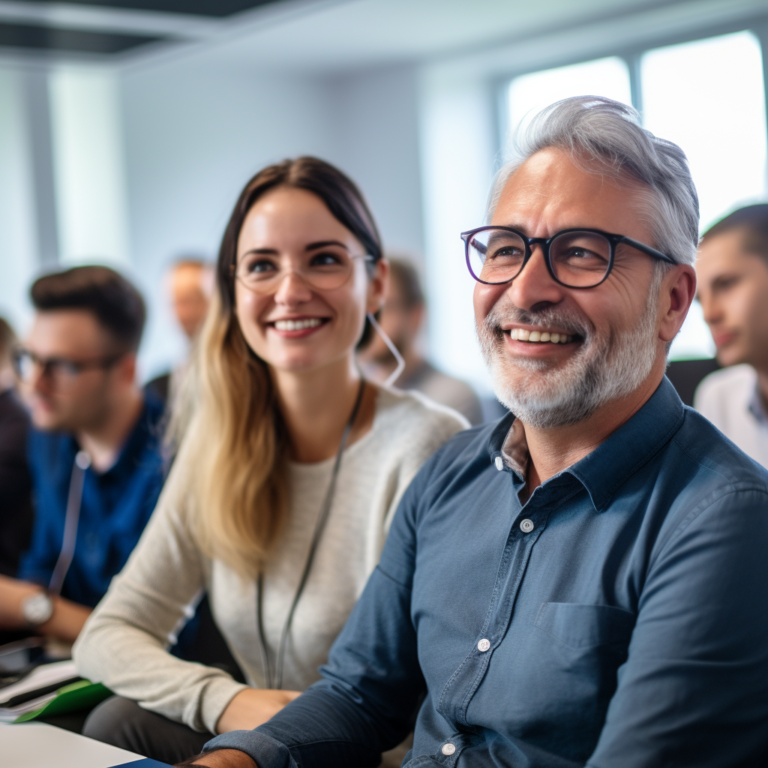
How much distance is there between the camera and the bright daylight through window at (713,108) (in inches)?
230

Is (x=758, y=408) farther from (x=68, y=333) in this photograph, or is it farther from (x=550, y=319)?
(x=68, y=333)

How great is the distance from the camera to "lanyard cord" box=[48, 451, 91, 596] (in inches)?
94.4

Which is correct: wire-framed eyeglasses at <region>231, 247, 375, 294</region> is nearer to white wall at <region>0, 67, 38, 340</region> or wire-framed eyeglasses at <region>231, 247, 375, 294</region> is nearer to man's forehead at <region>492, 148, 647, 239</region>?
man's forehead at <region>492, 148, 647, 239</region>

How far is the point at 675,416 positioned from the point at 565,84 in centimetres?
631

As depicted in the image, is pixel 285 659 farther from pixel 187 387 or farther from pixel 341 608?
pixel 187 387

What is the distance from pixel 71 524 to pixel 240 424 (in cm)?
82

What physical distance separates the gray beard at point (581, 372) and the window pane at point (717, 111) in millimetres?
4810

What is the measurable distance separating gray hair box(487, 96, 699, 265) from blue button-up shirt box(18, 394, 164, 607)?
147cm

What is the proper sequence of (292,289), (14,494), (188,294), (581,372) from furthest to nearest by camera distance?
(188,294), (14,494), (292,289), (581,372)

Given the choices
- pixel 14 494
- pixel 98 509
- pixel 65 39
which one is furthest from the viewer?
pixel 65 39

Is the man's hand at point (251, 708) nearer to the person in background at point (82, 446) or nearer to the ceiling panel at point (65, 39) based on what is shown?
the person in background at point (82, 446)

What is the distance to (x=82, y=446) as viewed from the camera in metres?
2.49

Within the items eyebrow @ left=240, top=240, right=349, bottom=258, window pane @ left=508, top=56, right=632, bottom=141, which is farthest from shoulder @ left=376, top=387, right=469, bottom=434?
window pane @ left=508, top=56, right=632, bottom=141

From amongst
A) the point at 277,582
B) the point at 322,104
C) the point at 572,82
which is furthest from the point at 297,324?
the point at 322,104
